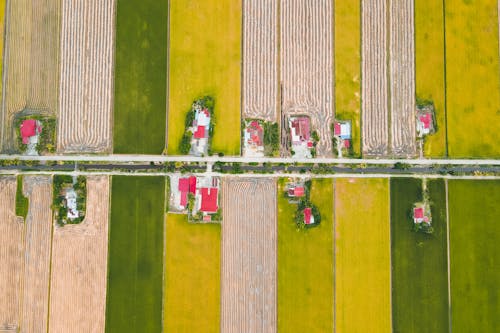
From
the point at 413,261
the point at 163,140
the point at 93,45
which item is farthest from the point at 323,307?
the point at 93,45

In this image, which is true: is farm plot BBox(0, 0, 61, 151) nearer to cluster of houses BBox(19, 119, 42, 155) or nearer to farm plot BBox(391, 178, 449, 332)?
cluster of houses BBox(19, 119, 42, 155)

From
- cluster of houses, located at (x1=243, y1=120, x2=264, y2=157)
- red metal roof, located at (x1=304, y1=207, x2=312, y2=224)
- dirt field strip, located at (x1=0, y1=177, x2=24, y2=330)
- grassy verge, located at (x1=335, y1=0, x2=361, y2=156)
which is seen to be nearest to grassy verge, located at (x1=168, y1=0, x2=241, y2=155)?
cluster of houses, located at (x1=243, y1=120, x2=264, y2=157)

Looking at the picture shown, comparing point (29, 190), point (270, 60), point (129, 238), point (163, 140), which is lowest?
point (129, 238)

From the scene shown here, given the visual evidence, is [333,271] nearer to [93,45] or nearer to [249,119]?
[249,119]

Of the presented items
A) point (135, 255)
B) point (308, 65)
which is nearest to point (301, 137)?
point (308, 65)

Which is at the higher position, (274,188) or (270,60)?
(270,60)

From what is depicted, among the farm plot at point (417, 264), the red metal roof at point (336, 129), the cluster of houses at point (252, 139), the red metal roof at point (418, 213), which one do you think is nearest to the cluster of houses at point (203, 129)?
the cluster of houses at point (252, 139)
